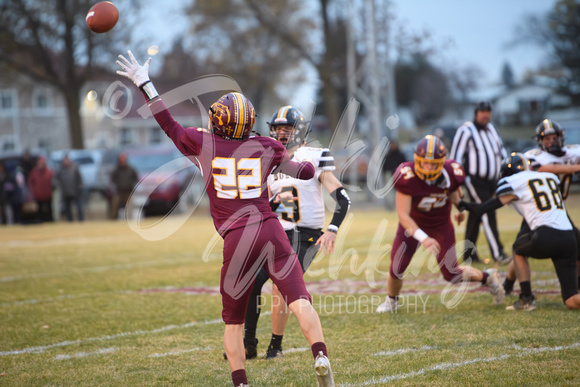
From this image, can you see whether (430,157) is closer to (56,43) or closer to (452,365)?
(452,365)

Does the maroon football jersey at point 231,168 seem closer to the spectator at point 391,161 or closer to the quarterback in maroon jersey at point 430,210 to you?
the quarterback in maroon jersey at point 430,210

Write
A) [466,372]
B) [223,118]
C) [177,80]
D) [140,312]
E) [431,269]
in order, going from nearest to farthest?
1. [223,118]
2. [466,372]
3. [140,312]
4. [431,269]
5. [177,80]

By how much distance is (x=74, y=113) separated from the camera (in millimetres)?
27812

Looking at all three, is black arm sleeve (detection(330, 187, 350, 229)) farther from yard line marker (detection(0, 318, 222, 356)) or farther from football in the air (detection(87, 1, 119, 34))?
football in the air (detection(87, 1, 119, 34))

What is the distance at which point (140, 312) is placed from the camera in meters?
6.40

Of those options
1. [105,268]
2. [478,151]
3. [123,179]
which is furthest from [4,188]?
[478,151]

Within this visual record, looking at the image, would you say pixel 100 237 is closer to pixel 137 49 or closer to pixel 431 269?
pixel 431 269

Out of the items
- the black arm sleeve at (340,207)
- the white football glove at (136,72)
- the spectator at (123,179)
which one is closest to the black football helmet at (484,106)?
the black arm sleeve at (340,207)

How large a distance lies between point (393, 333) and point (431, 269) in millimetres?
3128

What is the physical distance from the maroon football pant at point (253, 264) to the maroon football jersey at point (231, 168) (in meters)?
0.07

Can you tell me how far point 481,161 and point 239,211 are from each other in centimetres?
530

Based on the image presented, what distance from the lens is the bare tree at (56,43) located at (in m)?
25.1

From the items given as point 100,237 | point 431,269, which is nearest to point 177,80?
point 100,237

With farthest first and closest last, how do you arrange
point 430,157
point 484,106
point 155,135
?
1. point 155,135
2. point 484,106
3. point 430,157
